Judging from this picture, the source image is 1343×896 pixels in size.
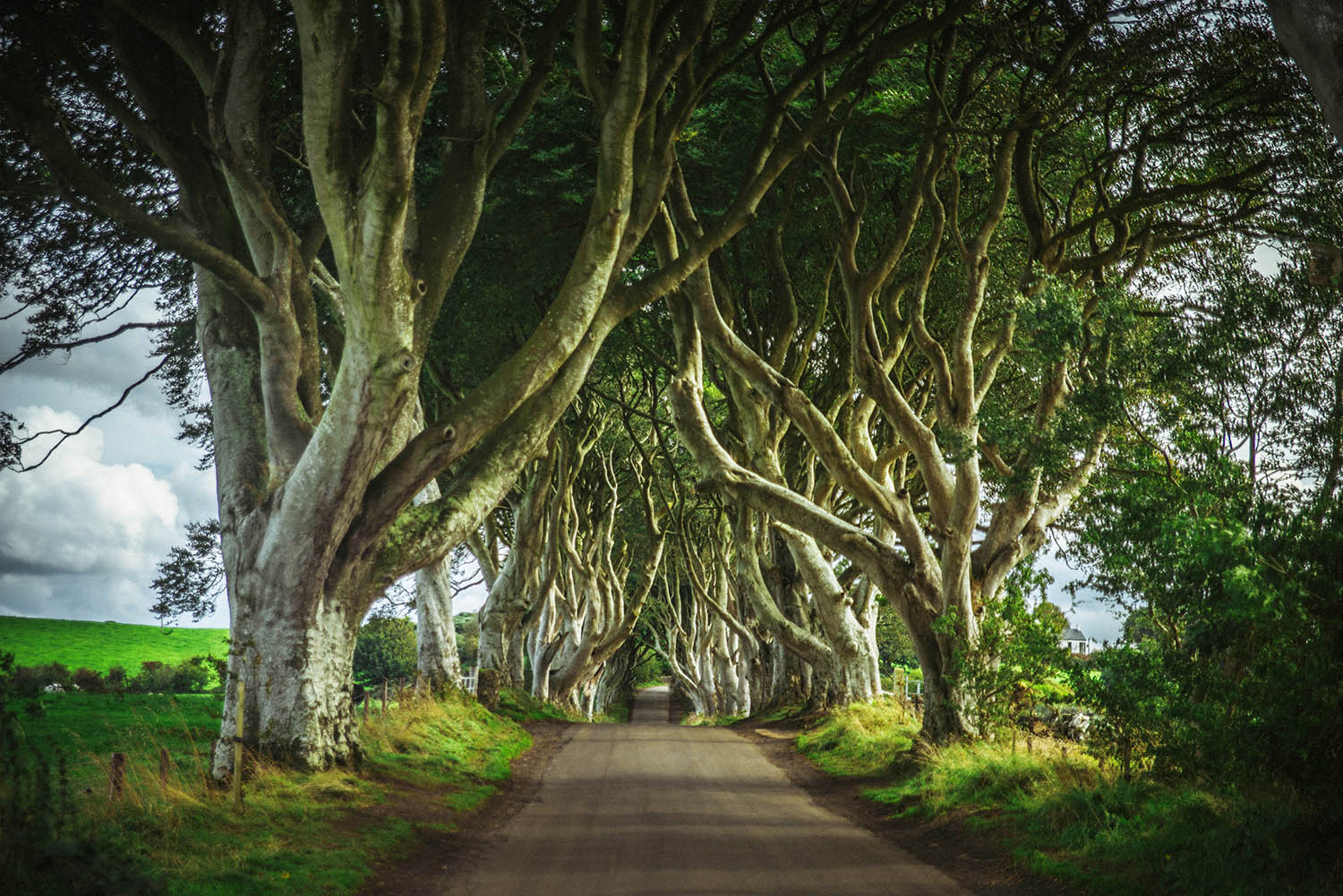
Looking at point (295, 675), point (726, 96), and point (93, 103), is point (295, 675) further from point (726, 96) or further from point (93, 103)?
point (726, 96)

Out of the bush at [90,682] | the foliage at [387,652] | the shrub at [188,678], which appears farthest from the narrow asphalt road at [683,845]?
the foliage at [387,652]

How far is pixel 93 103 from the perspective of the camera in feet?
45.4

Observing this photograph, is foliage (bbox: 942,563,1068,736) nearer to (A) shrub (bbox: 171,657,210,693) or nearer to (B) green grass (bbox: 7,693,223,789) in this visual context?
(B) green grass (bbox: 7,693,223,789)

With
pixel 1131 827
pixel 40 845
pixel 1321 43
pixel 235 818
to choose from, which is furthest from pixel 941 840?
pixel 40 845

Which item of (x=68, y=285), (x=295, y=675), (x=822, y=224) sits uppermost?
(x=822, y=224)

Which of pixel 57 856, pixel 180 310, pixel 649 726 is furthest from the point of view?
pixel 649 726

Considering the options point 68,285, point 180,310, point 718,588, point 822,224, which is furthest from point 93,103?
point 718,588

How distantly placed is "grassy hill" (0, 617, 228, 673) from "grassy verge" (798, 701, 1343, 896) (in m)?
29.4

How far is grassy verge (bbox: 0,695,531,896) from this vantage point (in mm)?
5938

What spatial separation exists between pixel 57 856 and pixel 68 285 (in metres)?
11.1

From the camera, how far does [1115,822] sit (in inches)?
343

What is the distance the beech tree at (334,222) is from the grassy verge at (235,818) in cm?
86

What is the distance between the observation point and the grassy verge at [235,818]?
594 cm

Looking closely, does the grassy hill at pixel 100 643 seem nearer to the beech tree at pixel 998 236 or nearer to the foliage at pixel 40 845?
the beech tree at pixel 998 236
